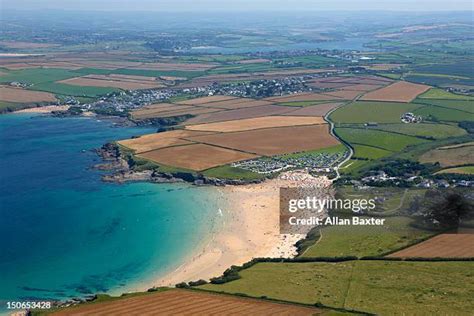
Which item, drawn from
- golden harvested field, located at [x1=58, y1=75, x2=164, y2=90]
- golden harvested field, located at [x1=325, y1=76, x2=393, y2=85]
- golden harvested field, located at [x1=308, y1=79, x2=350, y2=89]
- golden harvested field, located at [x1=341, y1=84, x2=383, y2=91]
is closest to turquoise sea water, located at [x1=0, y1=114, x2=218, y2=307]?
golden harvested field, located at [x1=58, y1=75, x2=164, y2=90]

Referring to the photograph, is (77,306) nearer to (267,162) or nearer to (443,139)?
(267,162)

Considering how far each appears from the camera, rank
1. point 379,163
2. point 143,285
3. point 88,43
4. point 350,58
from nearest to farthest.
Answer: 1. point 143,285
2. point 379,163
3. point 350,58
4. point 88,43

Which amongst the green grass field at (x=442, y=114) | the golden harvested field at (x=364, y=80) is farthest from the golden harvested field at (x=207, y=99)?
the green grass field at (x=442, y=114)

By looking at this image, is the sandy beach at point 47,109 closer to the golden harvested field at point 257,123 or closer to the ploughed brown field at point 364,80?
the golden harvested field at point 257,123

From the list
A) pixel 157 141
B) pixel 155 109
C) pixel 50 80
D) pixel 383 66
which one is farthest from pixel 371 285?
pixel 383 66

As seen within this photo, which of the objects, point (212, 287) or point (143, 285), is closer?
point (212, 287)

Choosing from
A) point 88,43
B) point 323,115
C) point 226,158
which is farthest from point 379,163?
point 88,43

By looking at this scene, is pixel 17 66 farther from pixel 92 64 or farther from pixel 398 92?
pixel 398 92
